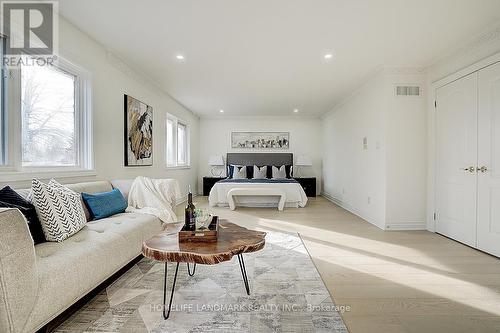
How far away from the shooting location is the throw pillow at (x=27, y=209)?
1740 mm

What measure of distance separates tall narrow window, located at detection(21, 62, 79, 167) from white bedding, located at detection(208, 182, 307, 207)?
312 centimetres

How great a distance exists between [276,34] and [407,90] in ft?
7.87

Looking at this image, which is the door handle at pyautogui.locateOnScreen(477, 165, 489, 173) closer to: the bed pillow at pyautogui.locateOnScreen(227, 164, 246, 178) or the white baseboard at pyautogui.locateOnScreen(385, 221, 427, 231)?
the white baseboard at pyautogui.locateOnScreen(385, 221, 427, 231)

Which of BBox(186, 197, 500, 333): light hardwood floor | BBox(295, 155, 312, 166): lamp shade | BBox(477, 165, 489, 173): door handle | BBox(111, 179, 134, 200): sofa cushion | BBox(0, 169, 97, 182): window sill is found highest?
BBox(295, 155, 312, 166): lamp shade

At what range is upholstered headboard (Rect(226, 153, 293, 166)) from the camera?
7.79 meters

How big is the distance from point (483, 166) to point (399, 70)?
1793 mm

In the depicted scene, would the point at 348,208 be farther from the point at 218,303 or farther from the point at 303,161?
the point at 218,303

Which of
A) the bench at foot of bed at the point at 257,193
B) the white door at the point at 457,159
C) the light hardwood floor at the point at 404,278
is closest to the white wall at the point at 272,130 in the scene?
the bench at foot of bed at the point at 257,193

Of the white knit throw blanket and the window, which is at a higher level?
the window

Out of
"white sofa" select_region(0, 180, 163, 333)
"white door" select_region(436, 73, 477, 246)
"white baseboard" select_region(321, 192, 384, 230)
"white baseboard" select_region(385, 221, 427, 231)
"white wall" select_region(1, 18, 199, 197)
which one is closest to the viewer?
"white sofa" select_region(0, 180, 163, 333)

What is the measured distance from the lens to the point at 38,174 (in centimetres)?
238

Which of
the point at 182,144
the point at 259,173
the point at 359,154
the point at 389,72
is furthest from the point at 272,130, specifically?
the point at 389,72

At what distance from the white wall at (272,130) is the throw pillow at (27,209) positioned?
6.24 metres

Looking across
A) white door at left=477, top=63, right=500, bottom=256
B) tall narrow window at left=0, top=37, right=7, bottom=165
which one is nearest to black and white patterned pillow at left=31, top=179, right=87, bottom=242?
tall narrow window at left=0, top=37, right=7, bottom=165
